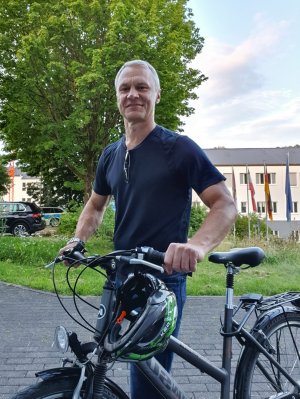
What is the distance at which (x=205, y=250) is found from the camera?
1.86m

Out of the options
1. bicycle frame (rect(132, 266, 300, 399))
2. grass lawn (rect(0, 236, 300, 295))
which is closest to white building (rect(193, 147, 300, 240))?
grass lawn (rect(0, 236, 300, 295))

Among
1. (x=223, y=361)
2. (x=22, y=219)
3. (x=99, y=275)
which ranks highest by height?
(x=22, y=219)

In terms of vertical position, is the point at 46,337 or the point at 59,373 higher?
the point at 59,373

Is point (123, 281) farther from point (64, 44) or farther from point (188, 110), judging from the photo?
point (188, 110)

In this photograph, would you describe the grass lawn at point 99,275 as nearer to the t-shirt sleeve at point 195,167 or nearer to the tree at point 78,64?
the t-shirt sleeve at point 195,167

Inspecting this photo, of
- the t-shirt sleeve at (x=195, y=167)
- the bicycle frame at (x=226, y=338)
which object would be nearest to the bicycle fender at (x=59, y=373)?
the bicycle frame at (x=226, y=338)

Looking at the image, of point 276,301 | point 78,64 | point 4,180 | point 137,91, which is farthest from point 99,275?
point 4,180

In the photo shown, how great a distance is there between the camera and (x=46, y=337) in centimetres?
529

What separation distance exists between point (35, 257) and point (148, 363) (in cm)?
963

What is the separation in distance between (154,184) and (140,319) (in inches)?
28.0

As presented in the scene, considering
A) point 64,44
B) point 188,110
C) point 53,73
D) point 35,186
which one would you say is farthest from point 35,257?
point 35,186

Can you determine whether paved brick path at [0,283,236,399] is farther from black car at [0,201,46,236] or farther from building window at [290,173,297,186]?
building window at [290,173,297,186]

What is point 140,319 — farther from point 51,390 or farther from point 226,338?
point 226,338

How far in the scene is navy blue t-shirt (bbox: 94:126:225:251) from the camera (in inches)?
83.4
